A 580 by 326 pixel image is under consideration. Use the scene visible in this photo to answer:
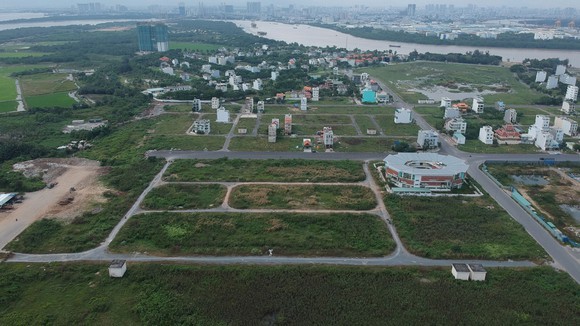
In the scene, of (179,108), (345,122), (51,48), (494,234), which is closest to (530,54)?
(345,122)

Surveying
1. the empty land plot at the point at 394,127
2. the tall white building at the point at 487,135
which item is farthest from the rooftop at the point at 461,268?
the empty land plot at the point at 394,127

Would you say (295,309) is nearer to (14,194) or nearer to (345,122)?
(14,194)

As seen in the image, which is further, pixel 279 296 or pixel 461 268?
pixel 461 268

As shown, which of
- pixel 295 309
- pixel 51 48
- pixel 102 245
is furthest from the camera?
pixel 51 48

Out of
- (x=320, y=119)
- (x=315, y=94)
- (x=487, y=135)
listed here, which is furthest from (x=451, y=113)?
(x=315, y=94)

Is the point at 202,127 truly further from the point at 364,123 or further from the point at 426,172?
the point at 426,172

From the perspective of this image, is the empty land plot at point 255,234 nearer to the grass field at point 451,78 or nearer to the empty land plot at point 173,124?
the empty land plot at point 173,124
